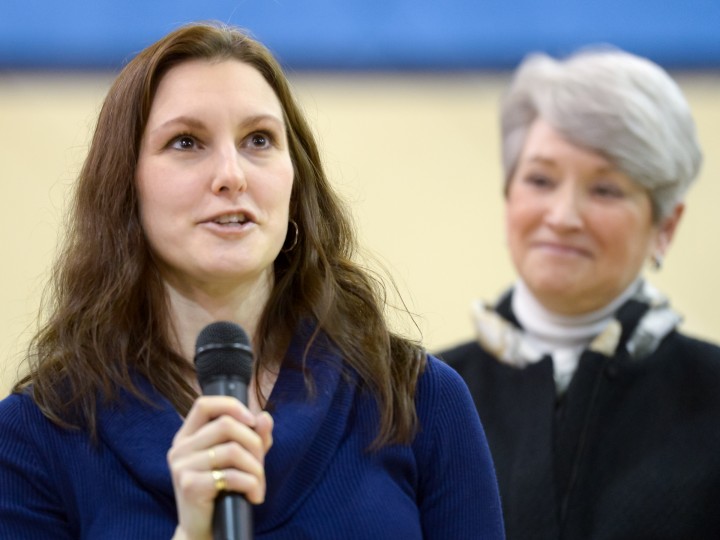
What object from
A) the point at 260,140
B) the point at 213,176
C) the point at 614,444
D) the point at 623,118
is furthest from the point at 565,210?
the point at 213,176

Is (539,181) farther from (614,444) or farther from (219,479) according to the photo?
(219,479)

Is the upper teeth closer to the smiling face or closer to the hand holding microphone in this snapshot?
the hand holding microphone

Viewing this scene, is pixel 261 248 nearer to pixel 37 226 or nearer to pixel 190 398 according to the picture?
pixel 190 398

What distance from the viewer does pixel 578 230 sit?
113 inches

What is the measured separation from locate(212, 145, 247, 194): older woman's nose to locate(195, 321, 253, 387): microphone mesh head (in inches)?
10.2

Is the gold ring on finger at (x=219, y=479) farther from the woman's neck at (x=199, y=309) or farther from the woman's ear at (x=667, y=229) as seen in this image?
the woman's ear at (x=667, y=229)

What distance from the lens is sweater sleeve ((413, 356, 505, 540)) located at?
1726 millimetres

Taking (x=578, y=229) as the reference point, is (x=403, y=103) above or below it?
above

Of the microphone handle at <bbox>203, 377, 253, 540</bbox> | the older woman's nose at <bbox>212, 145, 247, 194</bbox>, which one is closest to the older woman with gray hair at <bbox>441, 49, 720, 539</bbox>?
the older woman's nose at <bbox>212, 145, 247, 194</bbox>

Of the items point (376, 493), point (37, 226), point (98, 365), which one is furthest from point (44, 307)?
point (37, 226)

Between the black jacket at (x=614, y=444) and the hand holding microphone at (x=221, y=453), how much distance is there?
124 centimetres

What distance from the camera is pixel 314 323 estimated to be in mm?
1873

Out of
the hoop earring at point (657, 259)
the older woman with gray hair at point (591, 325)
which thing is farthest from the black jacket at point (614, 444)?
the hoop earring at point (657, 259)

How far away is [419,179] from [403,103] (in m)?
0.25
